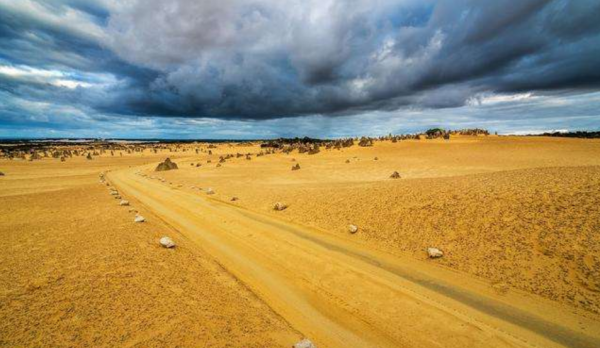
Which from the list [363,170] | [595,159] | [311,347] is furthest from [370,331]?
[595,159]

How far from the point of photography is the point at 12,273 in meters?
6.91

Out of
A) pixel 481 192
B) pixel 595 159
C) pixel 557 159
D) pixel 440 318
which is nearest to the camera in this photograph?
pixel 440 318

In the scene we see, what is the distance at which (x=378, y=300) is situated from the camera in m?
6.56

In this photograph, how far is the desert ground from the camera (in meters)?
5.33

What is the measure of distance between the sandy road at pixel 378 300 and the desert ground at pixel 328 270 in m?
0.03

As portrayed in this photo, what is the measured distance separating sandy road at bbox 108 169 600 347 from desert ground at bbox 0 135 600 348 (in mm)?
34

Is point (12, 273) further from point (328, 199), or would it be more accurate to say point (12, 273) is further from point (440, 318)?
point (328, 199)

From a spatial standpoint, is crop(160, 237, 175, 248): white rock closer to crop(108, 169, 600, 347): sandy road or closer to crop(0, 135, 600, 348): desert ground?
crop(0, 135, 600, 348): desert ground

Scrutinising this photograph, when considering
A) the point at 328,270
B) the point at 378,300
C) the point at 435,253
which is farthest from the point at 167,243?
the point at 435,253

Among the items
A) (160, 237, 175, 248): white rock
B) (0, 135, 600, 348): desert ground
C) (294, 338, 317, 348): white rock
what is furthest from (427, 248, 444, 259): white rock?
(160, 237, 175, 248): white rock

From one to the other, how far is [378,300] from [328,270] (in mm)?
1780

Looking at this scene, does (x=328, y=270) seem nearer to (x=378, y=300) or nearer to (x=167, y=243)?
(x=378, y=300)

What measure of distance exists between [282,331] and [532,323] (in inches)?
175

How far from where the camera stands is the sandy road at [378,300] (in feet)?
17.6
